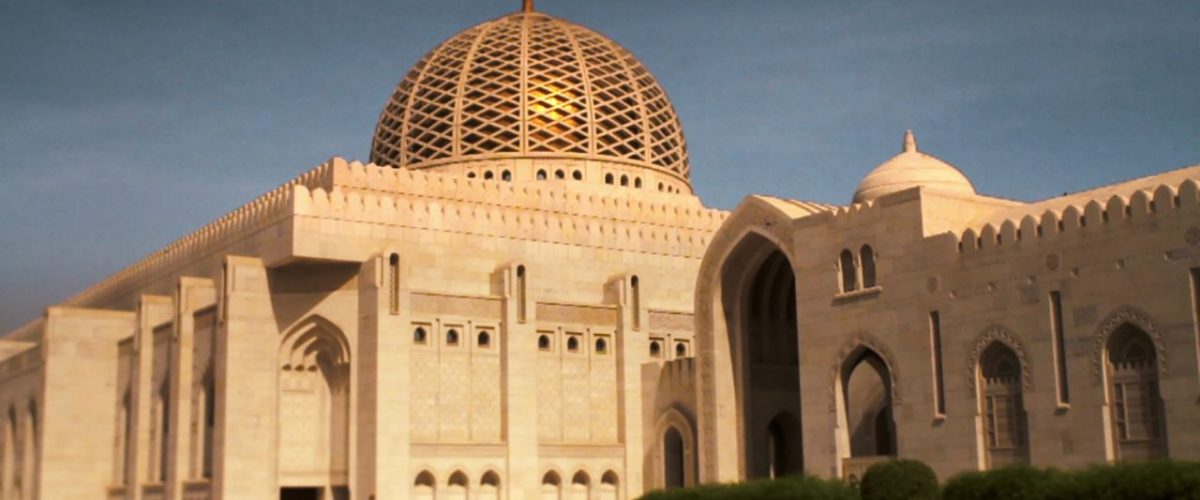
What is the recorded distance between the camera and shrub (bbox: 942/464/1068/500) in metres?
15.9

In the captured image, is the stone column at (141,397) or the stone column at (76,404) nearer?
the stone column at (141,397)

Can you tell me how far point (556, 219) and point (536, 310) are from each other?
7.49 ft

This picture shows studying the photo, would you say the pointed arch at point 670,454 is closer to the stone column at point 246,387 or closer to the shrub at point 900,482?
the stone column at point 246,387

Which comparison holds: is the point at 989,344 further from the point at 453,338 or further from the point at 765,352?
the point at 453,338

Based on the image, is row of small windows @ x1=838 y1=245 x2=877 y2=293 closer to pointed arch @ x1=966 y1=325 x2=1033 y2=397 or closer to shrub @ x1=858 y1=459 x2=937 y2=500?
pointed arch @ x1=966 y1=325 x2=1033 y2=397

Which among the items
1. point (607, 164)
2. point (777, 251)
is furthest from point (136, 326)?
point (777, 251)

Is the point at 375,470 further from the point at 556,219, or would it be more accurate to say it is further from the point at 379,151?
the point at 379,151

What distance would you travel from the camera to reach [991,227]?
20.8 m

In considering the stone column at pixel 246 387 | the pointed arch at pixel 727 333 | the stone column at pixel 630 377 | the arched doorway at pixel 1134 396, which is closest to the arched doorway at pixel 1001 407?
the arched doorway at pixel 1134 396

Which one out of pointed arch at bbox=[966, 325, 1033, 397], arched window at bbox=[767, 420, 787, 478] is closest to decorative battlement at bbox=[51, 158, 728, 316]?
arched window at bbox=[767, 420, 787, 478]

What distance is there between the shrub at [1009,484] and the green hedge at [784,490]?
5.19ft

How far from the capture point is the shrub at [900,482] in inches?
712

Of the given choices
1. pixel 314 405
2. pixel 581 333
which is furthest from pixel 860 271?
pixel 314 405

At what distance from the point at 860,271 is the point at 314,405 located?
10.3 meters
